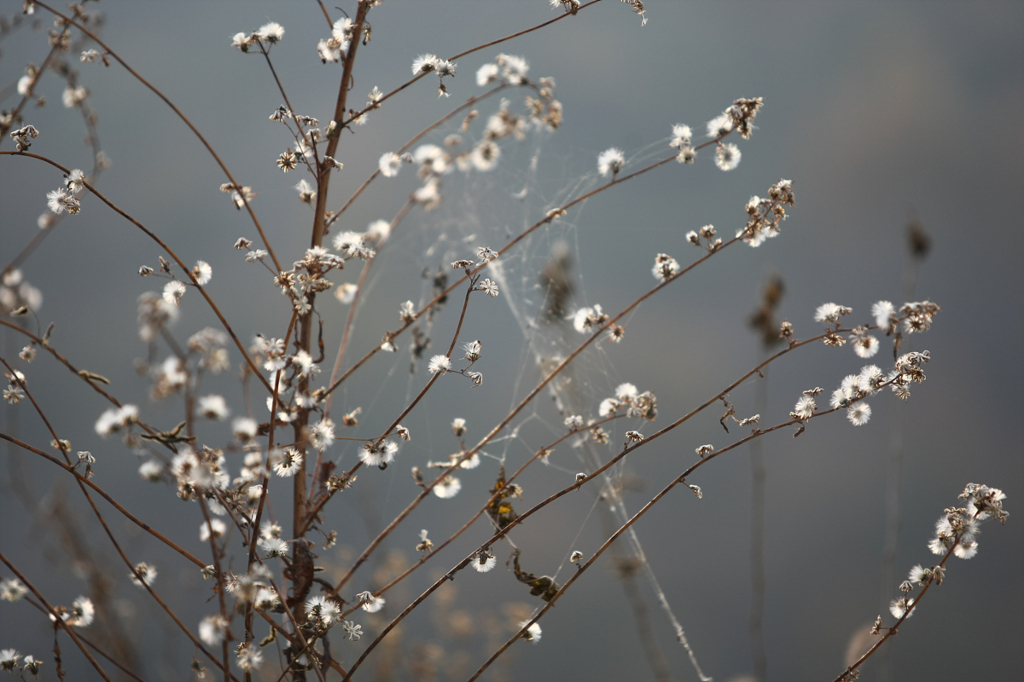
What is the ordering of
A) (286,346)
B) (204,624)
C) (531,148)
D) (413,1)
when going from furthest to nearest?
1. (413,1)
2. (531,148)
3. (286,346)
4. (204,624)

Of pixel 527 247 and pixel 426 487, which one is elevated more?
pixel 527 247

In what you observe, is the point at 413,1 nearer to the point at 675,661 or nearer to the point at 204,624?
the point at 204,624

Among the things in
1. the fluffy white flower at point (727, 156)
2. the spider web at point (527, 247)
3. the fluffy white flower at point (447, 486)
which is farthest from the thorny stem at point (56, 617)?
the fluffy white flower at point (727, 156)

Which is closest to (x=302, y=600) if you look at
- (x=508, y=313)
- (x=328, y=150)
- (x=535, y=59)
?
(x=328, y=150)

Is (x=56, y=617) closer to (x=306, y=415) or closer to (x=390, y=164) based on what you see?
(x=306, y=415)

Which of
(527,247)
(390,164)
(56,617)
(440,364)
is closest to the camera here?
(56,617)

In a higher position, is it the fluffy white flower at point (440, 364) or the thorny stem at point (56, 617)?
the fluffy white flower at point (440, 364)

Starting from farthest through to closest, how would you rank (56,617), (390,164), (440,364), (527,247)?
(527,247) < (390,164) < (440,364) < (56,617)

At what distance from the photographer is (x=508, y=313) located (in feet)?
6.38

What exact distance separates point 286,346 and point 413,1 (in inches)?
51.3

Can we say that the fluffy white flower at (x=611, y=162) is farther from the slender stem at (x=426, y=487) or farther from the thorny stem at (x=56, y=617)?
the thorny stem at (x=56, y=617)

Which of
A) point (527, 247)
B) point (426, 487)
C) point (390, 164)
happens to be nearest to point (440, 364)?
point (426, 487)

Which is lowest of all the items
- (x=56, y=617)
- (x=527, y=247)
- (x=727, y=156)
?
(x=56, y=617)

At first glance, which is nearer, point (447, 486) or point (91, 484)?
point (91, 484)
